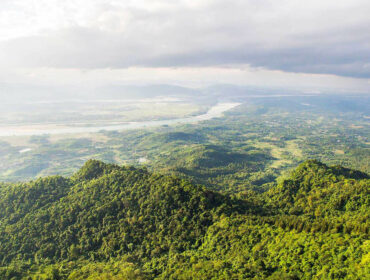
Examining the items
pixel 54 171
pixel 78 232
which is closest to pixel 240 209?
pixel 78 232

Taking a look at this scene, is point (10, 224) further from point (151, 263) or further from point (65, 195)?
point (151, 263)

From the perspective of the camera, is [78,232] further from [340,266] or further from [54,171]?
[54,171]

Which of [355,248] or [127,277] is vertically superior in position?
[355,248]

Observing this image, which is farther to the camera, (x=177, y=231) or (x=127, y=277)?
(x=177, y=231)

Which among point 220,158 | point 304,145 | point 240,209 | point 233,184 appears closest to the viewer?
point 240,209

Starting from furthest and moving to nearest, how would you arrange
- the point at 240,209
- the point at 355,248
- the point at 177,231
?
the point at 240,209
the point at 177,231
the point at 355,248

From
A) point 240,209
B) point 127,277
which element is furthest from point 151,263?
point 240,209
